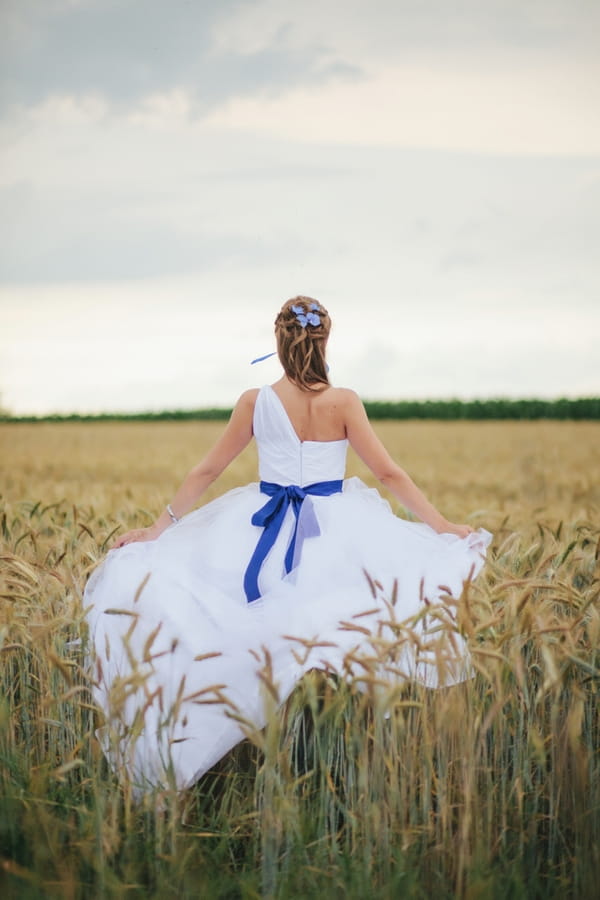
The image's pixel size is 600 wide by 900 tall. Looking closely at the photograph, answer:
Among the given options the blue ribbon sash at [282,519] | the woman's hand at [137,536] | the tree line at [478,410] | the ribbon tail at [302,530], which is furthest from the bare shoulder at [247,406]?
the tree line at [478,410]

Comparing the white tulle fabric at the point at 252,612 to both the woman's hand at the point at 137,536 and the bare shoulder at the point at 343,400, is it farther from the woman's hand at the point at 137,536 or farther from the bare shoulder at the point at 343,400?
the bare shoulder at the point at 343,400

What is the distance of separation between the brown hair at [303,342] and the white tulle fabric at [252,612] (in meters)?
0.13

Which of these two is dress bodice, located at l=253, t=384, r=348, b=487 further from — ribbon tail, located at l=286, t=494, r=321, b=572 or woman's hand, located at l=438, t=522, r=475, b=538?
woman's hand, located at l=438, t=522, r=475, b=538

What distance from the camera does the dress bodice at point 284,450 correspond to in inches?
125

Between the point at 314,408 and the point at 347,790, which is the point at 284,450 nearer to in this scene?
the point at 314,408

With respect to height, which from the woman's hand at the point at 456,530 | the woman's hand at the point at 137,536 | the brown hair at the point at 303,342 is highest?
the brown hair at the point at 303,342

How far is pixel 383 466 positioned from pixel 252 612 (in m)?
A: 0.83

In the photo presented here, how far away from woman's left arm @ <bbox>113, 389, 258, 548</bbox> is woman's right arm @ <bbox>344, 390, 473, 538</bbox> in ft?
1.30

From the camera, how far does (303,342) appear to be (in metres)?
3.11

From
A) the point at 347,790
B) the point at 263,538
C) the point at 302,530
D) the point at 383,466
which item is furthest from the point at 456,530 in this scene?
the point at 347,790

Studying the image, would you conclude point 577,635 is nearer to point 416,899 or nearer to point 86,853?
point 416,899

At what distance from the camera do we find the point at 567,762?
8.48ft

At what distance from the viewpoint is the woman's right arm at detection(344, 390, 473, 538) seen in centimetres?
318

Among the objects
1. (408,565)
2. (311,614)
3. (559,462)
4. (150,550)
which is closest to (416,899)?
(311,614)
